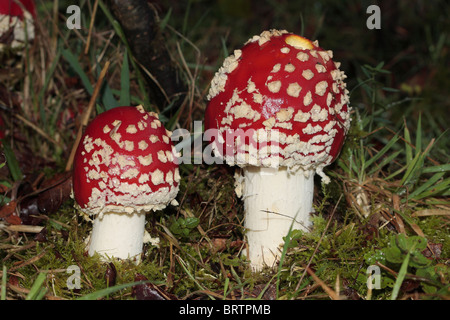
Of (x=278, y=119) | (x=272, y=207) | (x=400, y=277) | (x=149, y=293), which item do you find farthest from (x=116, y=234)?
(x=400, y=277)

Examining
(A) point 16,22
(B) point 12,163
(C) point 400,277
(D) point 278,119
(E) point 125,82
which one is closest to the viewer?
(C) point 400,277

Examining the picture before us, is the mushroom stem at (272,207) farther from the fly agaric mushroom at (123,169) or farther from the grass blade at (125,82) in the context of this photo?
the grass blade at (125,82)

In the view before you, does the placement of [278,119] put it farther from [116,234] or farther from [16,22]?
[16,22]

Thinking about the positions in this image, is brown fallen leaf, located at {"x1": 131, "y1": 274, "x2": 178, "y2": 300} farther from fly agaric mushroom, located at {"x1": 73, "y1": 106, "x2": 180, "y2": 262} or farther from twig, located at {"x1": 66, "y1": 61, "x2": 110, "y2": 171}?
twig, located at {"x1": 66, "y1": 61, "x2": 110, "y2": 171}

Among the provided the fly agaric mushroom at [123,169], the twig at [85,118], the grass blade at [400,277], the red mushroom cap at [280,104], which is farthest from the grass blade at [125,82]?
the grass blade at [400,277]

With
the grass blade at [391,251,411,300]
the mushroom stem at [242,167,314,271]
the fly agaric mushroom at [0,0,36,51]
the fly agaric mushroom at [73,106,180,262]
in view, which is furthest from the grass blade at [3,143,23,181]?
the grass blade at [391,251,411,300]

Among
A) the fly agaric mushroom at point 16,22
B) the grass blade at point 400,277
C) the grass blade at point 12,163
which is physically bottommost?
the grass blade at point 400,277

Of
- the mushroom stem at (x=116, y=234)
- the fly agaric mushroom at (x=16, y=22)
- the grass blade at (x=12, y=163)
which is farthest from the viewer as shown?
the fly agaric mushroom at (x=16, y=22)
